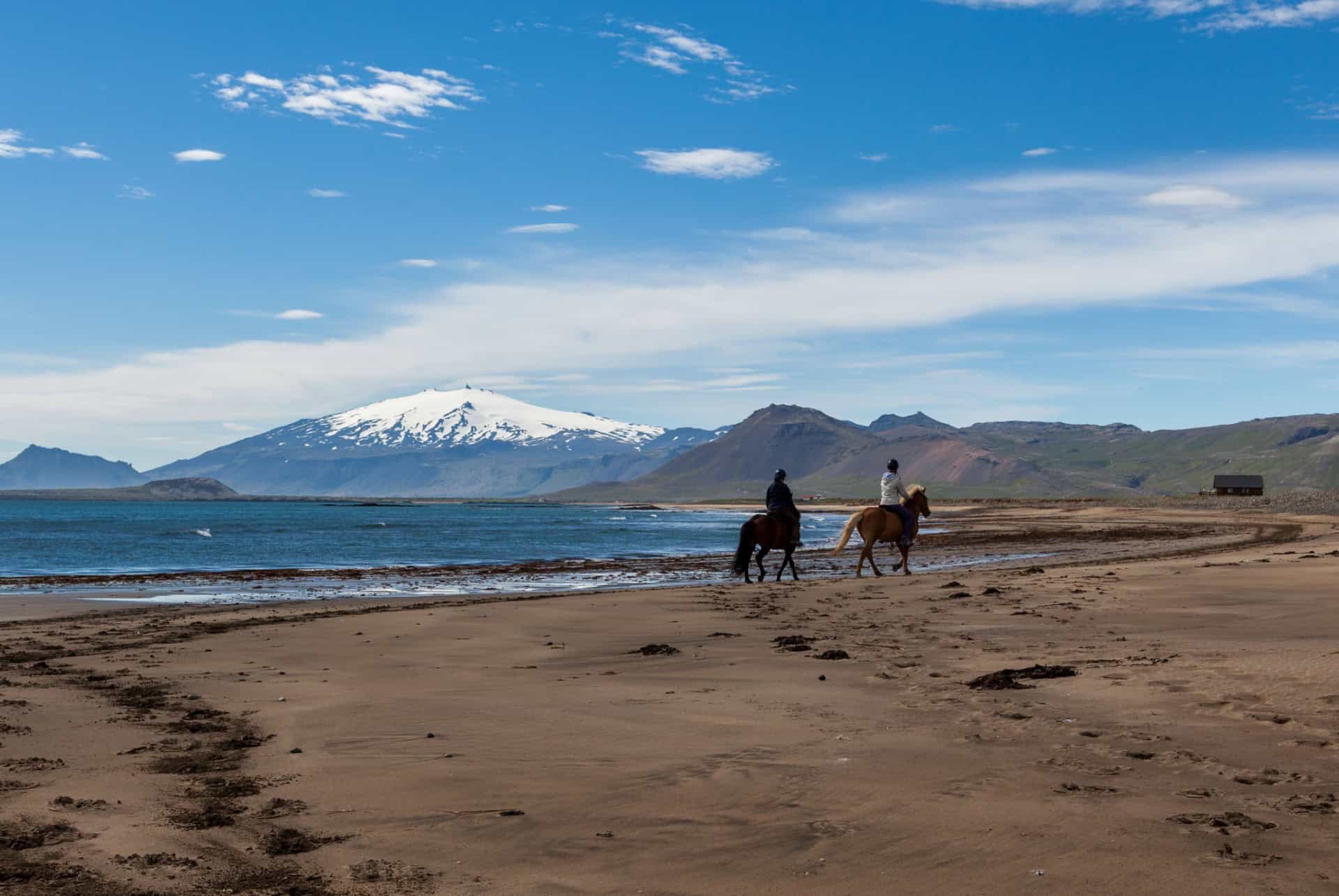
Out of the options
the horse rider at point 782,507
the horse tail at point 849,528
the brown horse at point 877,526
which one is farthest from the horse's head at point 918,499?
the horse rider at point 782,507

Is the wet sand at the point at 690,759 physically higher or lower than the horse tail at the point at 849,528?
lower

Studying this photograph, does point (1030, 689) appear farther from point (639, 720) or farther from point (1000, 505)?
point (1000, 505)

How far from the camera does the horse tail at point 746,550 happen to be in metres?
27.8

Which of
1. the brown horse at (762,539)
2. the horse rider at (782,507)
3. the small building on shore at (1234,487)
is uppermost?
the horse rider at (782,507)

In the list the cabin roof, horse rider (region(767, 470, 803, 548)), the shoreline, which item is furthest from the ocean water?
the cabin roof

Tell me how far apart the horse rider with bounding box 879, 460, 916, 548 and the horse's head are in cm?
13

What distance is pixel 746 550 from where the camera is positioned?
91.6 feet

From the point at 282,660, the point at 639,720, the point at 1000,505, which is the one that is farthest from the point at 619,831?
the point at 1000,505

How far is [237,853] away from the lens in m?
5.97

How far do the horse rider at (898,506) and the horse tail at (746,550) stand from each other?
3.44 m

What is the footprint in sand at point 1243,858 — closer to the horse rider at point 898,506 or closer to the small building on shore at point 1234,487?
the horse rider at point 898,506

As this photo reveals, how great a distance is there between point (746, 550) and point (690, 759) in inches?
793

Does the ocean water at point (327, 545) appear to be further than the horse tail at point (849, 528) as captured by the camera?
Yes

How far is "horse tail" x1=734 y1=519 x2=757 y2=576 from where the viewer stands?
27.8 m
